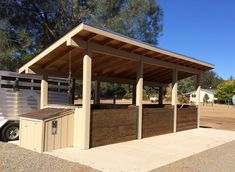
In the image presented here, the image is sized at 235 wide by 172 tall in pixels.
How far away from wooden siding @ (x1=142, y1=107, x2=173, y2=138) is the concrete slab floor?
15.1 inches

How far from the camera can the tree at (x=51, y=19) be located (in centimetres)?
1448

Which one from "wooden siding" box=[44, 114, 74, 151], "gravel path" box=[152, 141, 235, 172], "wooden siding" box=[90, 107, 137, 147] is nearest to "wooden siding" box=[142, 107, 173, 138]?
"wooden siding" box=[90, 107, 137, 147]

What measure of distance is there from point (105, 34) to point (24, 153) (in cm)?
341

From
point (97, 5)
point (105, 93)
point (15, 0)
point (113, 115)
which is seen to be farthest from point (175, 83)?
point (105, 93)

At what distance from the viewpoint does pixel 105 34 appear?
7.46 metres

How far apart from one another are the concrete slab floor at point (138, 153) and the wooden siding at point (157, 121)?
1.25ft

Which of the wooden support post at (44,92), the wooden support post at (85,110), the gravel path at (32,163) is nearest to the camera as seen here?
the gravel path at (32,163)

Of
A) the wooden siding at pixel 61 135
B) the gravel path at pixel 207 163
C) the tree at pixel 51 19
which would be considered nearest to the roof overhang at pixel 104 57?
the wooden siding at pixel 61 135

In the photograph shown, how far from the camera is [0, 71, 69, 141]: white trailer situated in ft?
29.4

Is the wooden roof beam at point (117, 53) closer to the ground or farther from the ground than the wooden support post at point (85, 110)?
farther from the ground

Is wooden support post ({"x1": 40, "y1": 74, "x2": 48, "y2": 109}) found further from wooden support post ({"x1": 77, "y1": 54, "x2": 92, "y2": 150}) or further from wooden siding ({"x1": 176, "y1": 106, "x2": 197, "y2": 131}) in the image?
wooden siding ({"x1": 176, "y1": 106, "x2": 197, "y2": 131})

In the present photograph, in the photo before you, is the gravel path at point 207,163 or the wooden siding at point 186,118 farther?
the wooden siding at point 186,118

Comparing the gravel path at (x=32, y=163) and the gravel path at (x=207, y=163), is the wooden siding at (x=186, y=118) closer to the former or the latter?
the gravel path at (x=207, y=163)

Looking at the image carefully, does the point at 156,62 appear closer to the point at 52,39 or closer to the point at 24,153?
the point at 24,153
